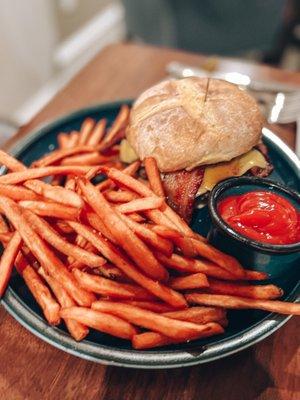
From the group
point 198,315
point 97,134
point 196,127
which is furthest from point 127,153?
point 198,315

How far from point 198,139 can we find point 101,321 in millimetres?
893

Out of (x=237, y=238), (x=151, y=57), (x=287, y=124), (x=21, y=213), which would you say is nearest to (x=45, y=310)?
(x=21, y=213)

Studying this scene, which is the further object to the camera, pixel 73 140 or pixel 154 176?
pixel 73 140

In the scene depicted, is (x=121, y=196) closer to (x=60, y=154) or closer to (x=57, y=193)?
(x=57, y=193)

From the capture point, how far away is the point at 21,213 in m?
1.61

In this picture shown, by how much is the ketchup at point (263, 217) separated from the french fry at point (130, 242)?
332 millimetres

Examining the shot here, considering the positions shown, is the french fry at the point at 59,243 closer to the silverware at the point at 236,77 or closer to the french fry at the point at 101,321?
the french fry at the point at 101,321

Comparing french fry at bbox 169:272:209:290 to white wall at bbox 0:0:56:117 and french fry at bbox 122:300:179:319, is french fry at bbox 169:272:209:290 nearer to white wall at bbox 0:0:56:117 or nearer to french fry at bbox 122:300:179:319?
french fry at bbox 122:300:179:319

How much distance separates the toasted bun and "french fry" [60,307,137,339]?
77cm

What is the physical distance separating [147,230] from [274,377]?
0.70 meters

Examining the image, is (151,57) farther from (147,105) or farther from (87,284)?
(87,284)

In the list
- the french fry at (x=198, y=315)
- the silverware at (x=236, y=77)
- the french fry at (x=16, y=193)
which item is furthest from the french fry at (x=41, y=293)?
the silverware at (x=236, y=77)

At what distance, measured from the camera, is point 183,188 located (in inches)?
73.9

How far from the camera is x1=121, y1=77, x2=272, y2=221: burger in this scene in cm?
186
